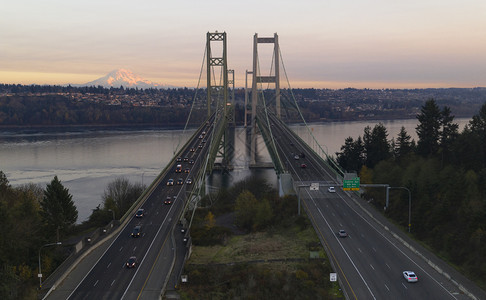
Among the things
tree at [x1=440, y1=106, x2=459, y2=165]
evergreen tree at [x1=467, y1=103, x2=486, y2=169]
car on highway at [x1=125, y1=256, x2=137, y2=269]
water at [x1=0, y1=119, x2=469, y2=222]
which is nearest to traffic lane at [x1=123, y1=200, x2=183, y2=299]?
car on highway at [x1=125, y1=256, x2=137, y2=269]

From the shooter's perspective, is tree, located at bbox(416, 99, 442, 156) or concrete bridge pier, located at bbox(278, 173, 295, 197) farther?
tree, located at bbox(416, 99, 442, 156)

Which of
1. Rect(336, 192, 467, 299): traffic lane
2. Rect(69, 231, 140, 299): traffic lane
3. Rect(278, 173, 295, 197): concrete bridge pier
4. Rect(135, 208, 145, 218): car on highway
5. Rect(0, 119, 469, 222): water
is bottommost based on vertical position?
Rect(0, 119, 469, 222): water

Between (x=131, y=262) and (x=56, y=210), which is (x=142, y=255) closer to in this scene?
(x=131, y=262)

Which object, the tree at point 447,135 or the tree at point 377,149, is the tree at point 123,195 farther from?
the tree at point 447,135

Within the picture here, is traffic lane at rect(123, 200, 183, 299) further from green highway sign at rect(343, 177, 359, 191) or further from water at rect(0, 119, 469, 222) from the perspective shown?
water at rect(0, 119, 469, 222)

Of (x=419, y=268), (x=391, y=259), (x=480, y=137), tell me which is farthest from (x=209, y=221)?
(x=480, y=137)

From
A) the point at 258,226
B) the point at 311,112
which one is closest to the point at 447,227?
the point at 258,226
